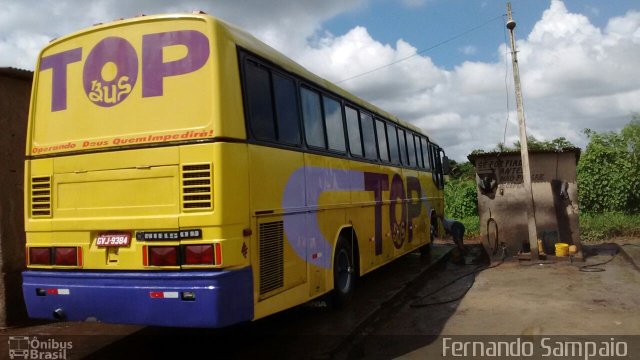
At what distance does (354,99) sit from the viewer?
8500 millimetres

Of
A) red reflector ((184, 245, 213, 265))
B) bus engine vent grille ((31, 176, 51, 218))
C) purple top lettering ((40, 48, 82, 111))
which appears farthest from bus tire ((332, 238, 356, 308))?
purple top lettering ((40, 48, 82, 111))

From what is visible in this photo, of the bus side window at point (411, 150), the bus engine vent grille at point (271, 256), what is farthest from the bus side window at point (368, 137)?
the bus engine vent grille at point (271, 256)

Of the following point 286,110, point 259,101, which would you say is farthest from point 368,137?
point 259,101

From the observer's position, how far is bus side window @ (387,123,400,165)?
34.2ft

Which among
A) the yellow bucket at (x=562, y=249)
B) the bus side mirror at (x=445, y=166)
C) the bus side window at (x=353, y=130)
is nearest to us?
the bus side window at (x=353, y=130)

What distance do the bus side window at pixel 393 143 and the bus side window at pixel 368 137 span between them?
1053 millimetres

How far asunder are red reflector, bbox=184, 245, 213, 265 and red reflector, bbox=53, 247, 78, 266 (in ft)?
4.16

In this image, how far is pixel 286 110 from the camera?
5930 mm

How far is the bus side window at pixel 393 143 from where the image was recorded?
34.2 feet

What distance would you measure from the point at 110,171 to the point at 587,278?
353 inches

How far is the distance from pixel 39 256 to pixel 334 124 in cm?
405

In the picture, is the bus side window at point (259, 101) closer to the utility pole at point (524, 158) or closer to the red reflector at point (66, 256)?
the red reflector at point (66, 256)

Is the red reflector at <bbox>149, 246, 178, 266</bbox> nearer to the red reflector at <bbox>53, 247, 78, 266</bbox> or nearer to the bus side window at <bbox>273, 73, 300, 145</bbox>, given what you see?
the red reflector at <bbox>53, 247, 78, 266</bbox>

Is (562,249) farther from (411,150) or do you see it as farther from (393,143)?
(393,143)
